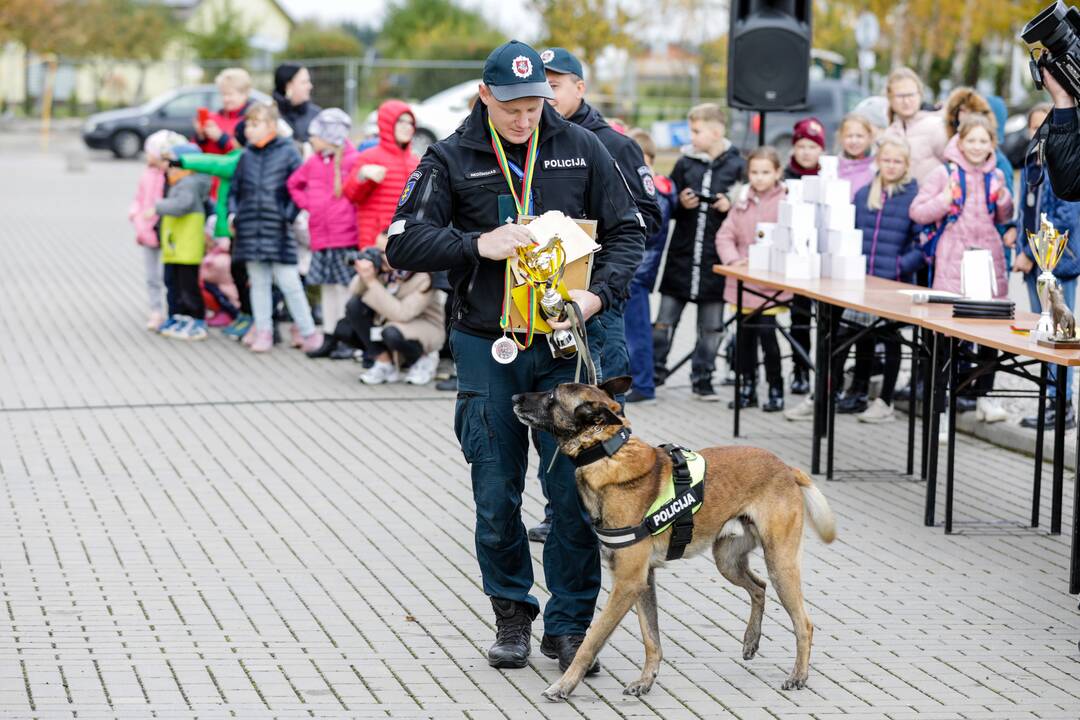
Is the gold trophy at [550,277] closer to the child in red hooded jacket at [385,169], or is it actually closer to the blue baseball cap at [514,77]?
the blue baseball cap at [514,77]

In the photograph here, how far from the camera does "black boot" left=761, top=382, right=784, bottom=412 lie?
1095cm

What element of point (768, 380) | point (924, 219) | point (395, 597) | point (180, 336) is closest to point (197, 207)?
point (180, 336)

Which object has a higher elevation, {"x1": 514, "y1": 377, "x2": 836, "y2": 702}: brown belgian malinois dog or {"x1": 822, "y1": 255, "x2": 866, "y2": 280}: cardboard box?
Result: {"x1": 822, "y1": 255, "x2": 866, "y2": 280}: cardboard box

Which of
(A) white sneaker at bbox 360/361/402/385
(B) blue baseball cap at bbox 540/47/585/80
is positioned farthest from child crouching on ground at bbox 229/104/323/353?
(B) blue baseball cap at bbox 540/47/585/80

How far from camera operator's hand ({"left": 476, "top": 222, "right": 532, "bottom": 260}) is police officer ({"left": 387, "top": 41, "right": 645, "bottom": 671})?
0.02 metres

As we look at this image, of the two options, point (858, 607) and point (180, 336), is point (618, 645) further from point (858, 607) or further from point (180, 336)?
point (180, 336)

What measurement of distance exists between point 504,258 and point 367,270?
6.43m

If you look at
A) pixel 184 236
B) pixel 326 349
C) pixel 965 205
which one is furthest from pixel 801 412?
pixel 184 236

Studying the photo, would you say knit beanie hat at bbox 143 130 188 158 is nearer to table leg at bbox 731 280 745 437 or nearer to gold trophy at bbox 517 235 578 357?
table leg at bbox 731 280 745 437

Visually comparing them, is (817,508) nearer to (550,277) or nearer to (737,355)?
(550,277)

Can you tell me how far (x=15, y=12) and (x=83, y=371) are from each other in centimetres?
4396

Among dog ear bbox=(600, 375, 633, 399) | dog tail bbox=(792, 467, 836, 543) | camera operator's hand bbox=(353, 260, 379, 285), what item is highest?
camera operator's hand bbox=(353, 260, 379, 285)

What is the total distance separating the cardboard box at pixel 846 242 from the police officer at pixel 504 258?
4.26m

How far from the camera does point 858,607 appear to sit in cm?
661
